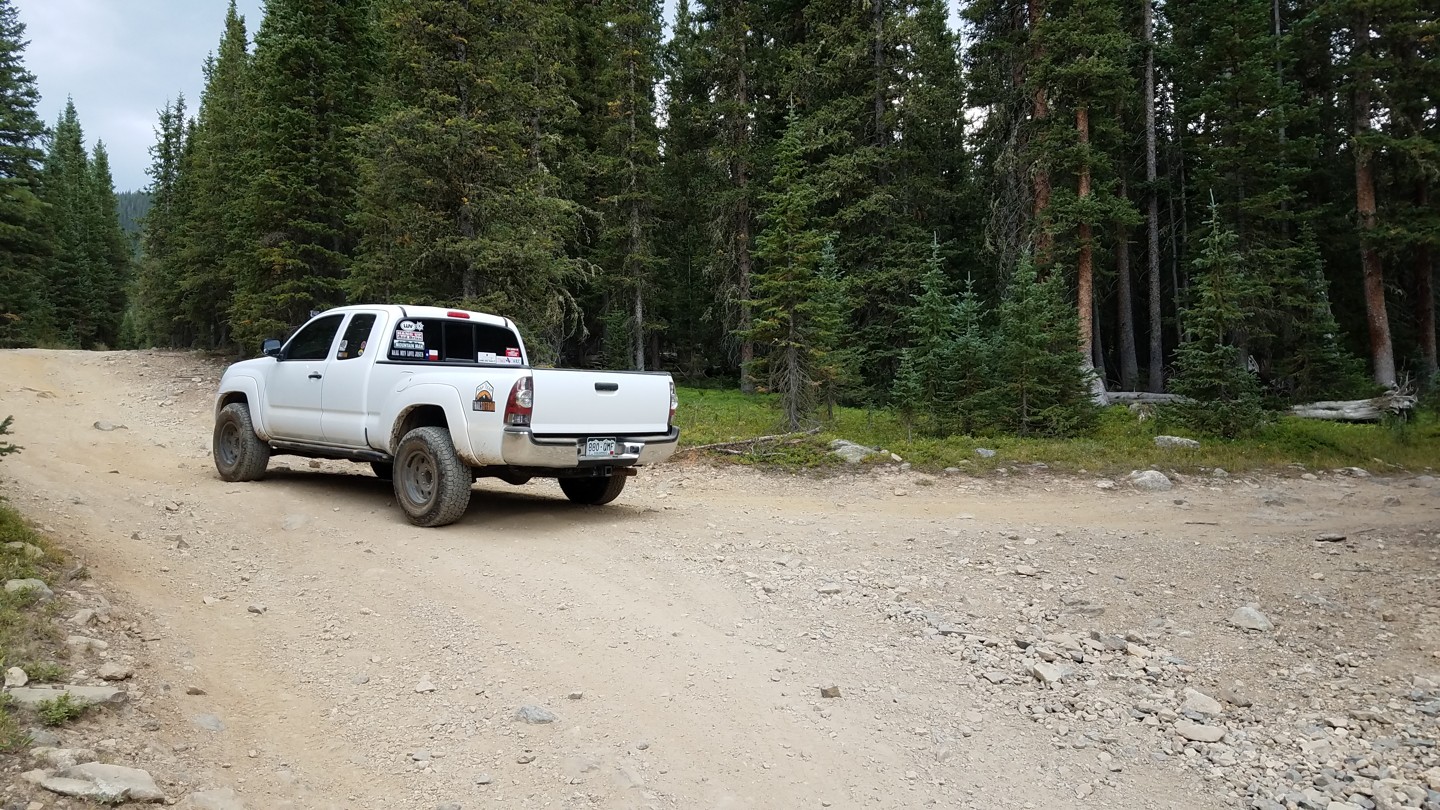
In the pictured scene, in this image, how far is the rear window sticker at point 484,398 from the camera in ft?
22.6

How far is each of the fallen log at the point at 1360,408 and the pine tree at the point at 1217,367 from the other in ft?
17.1

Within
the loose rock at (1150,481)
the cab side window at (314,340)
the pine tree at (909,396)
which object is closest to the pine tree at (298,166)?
the cab side window at (314,340)

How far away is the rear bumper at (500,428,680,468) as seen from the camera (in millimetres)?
6777

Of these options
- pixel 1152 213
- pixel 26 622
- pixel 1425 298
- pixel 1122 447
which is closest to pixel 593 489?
pixel 26 622

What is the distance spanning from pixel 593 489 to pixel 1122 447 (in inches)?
388

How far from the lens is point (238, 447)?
9.24m

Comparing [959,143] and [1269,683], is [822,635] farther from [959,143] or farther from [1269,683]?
[959,143]

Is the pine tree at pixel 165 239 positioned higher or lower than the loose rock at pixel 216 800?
higher

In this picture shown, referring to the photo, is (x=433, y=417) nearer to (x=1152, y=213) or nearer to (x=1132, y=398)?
(x=1132, y=398)

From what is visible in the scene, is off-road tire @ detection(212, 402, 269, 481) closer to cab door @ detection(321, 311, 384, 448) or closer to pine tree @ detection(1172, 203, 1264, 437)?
cab door @ detection(321, 311, 384, 448)

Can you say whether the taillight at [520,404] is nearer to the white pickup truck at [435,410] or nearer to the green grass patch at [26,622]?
the white pickup truck at [435,410]

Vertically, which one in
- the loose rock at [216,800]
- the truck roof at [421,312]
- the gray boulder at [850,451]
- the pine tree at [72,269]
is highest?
the pine tree at [72,269]

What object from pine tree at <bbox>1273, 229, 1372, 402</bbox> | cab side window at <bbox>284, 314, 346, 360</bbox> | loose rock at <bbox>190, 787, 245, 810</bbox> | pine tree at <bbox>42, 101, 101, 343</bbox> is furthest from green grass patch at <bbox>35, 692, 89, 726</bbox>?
pine tree at <bbox>42, 101, 101, 343</bbox>

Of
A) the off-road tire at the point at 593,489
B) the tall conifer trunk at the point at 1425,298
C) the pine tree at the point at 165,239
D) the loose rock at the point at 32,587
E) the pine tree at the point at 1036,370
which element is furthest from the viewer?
the pine tree at the point at 165,239
